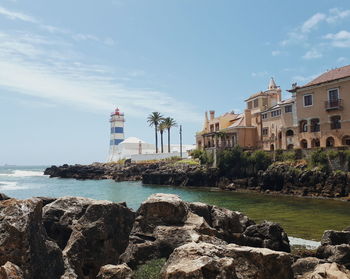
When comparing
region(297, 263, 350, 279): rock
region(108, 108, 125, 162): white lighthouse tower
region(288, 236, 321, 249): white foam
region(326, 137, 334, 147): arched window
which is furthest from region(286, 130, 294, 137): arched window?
region(108, 108, 125, 162): white lighthouse tower

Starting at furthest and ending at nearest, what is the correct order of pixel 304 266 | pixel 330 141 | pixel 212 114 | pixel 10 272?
1. pixel 212 114
2. pixel 330 141
3. pixel 304 266
4. pixel 10 272

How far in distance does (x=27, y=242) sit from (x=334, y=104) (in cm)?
5325

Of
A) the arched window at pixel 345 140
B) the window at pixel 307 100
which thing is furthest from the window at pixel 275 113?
the arched window at pixel 345 140

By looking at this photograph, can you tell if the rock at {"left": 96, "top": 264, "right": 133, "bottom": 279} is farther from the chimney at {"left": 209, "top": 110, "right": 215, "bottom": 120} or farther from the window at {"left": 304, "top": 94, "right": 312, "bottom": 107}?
the chimney at {"left": 209, "top": 110, "right": 215, "bottom": 120}

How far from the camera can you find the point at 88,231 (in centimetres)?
1285

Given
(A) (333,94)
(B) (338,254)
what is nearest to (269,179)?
(A) (333,94)

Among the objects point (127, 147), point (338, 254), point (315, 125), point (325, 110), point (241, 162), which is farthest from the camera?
point (127, 147)

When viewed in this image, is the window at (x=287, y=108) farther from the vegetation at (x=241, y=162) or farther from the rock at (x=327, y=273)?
the rock at (x=327, y=273)

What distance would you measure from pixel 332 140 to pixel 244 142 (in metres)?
22.4

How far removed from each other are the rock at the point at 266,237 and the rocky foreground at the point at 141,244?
3 centimetres

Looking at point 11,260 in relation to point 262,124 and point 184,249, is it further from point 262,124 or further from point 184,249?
point 262,124

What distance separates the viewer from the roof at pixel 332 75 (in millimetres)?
53812

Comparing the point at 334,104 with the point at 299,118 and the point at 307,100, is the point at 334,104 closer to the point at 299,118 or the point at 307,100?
the point at 307,100

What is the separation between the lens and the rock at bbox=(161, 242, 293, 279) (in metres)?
7.17
